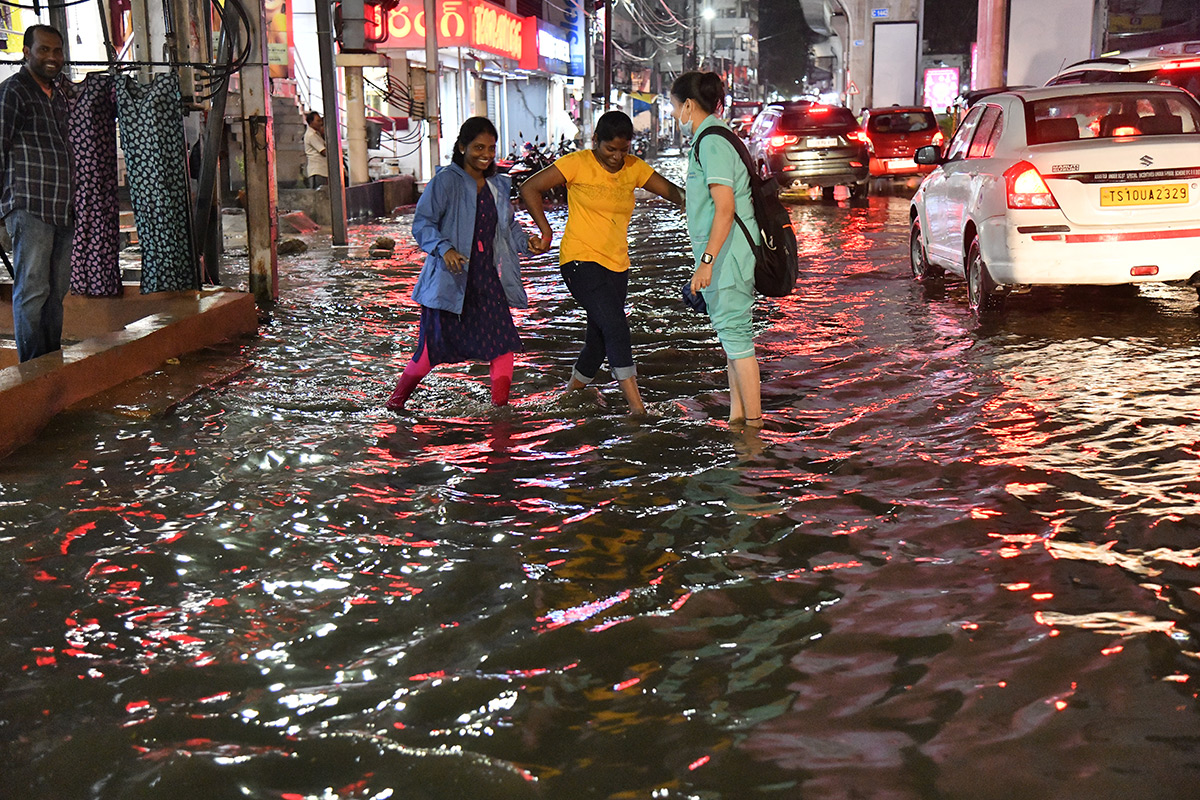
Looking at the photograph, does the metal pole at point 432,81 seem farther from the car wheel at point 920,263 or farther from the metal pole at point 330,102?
the car wheel at point 920,263

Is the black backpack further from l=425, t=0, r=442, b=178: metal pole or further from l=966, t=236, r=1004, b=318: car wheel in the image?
l=425, t=0, r=442, b=178: metal pole

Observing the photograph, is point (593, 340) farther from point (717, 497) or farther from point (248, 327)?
point (248, 327)

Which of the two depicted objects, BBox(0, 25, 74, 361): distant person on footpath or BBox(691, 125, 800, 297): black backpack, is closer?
BBox(691, 125, 800, 297): black backpack

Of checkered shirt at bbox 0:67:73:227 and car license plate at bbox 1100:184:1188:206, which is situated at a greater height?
checkered shirt at bbox 0:67:73:227

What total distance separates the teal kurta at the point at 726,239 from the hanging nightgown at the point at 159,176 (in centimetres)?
487

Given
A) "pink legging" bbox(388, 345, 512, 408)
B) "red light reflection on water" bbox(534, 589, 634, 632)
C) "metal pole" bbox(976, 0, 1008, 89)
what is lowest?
"red light reflection on water" bbox(534, 589, 634, 632)

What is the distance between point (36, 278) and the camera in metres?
7.32

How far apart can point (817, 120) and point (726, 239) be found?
16.9 m

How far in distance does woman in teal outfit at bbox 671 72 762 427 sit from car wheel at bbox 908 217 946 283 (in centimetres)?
572

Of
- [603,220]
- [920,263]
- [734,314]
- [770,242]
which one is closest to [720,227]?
[770,242]

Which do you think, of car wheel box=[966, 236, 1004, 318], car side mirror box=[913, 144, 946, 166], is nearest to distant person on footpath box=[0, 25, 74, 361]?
car wheel box=[966, 236, 1004, 318]

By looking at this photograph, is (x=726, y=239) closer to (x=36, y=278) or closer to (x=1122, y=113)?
(x=36, y=278)

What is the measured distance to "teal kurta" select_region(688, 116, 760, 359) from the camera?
6023 millimetres

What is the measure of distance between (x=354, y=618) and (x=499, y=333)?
9.91 ft
